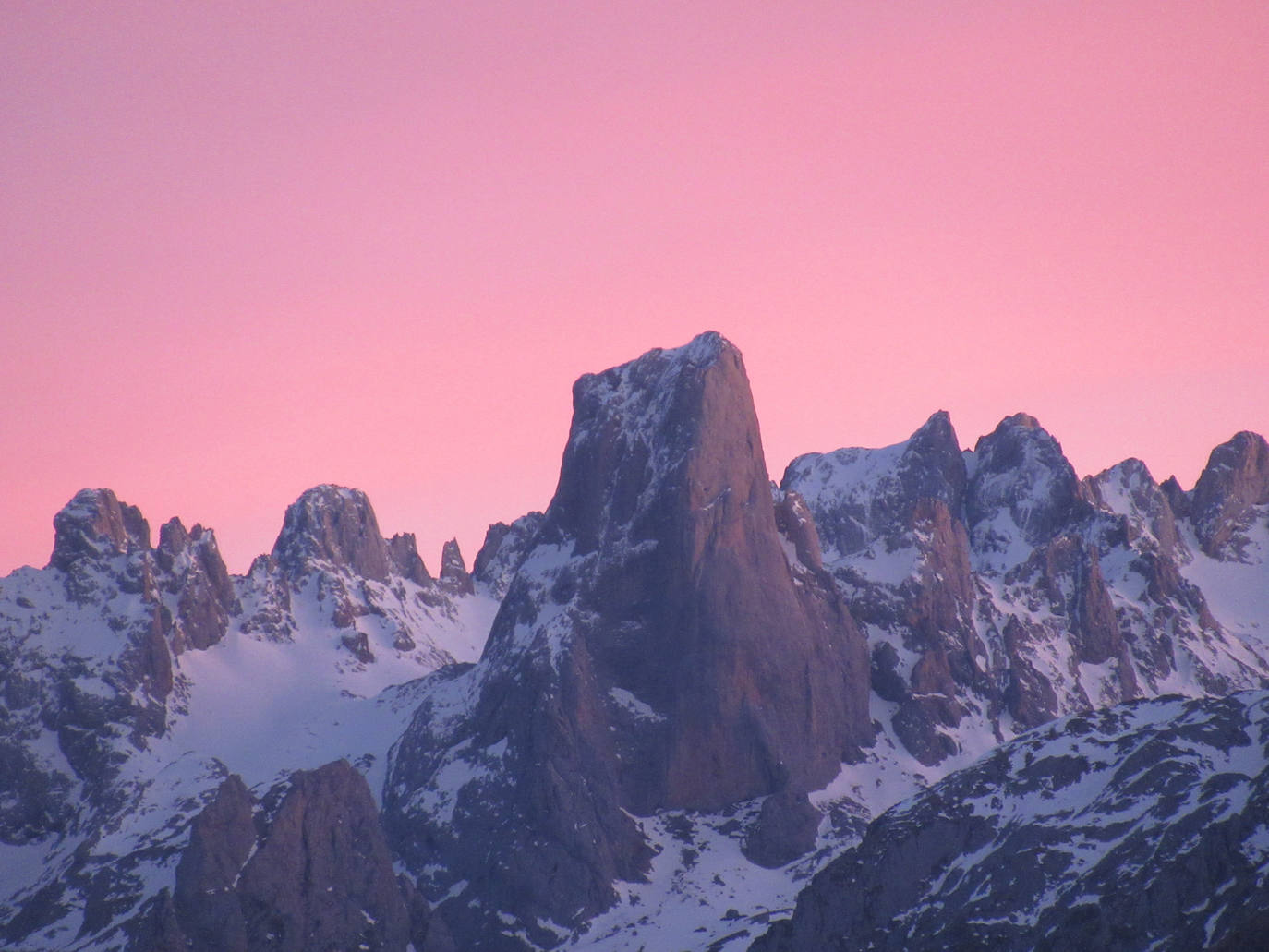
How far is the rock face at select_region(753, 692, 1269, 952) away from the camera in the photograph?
416ft

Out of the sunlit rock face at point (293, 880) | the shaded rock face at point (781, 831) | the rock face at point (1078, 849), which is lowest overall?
the rock face at point (1078, 849)

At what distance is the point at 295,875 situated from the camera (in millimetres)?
163500

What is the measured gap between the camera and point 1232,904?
121 metres

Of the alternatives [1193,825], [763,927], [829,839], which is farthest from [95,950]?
[1193,825]

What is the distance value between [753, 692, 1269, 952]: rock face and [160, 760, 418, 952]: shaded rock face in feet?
126

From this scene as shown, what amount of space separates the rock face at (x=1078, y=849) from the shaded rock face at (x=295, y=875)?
3827cm

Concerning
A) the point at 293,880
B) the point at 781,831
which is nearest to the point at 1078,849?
the point at 781,831

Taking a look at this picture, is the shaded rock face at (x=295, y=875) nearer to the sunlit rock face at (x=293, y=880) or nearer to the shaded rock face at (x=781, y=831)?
the sunlit rock face at (x=293, y=880)

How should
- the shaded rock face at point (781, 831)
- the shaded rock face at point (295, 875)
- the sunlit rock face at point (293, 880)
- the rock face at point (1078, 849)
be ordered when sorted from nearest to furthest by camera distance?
the rock face at point (1078, 849)
the sunlit rock face at point (293, 880)
the shaded rock face at point (295, 875)
the shaded rock face at point (781, 831)

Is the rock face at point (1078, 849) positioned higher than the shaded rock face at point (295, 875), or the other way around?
the shaded rock face at point (295, 875)

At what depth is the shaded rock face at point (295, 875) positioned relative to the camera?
516 ft

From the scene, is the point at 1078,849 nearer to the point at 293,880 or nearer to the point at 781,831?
the point at 781,831

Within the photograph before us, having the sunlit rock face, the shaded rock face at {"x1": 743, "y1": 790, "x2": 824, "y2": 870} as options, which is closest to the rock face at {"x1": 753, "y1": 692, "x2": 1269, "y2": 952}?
the shaded rock face at {"x1": 743, "y1": 790, "x2": 824, "y2": 870}

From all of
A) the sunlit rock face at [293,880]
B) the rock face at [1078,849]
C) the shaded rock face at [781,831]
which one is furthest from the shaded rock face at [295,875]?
the shaded rock face at [781,831]
